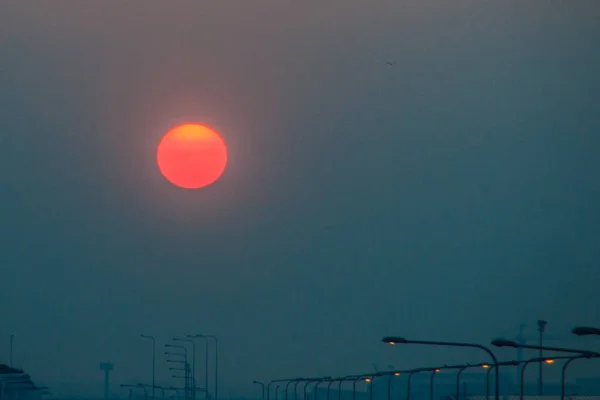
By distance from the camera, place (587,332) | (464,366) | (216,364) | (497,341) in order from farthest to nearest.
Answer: (216,364)
(464,366)
(497,341)
(587,332)

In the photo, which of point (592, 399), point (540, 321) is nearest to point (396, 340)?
point (592, 399)

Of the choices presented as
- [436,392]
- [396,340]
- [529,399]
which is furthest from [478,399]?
[436,392]

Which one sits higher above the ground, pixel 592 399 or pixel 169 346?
pixel 169 346

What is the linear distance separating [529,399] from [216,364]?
78.9 meters

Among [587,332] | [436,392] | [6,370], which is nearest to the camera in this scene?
[587,332]

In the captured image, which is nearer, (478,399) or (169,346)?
(478,399)

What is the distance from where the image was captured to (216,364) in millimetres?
163500

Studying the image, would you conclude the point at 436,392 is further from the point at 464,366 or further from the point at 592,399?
the point at 464,366

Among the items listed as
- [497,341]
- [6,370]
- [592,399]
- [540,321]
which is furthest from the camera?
[540,321]

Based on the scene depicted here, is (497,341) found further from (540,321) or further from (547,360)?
(540,321)

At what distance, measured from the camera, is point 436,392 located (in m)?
184

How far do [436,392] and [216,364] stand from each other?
45035 millimetres

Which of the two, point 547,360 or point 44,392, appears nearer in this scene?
point 547,360

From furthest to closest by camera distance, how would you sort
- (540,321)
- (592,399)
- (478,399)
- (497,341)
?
(540,321), (478,399), (592,399), (497,341)
